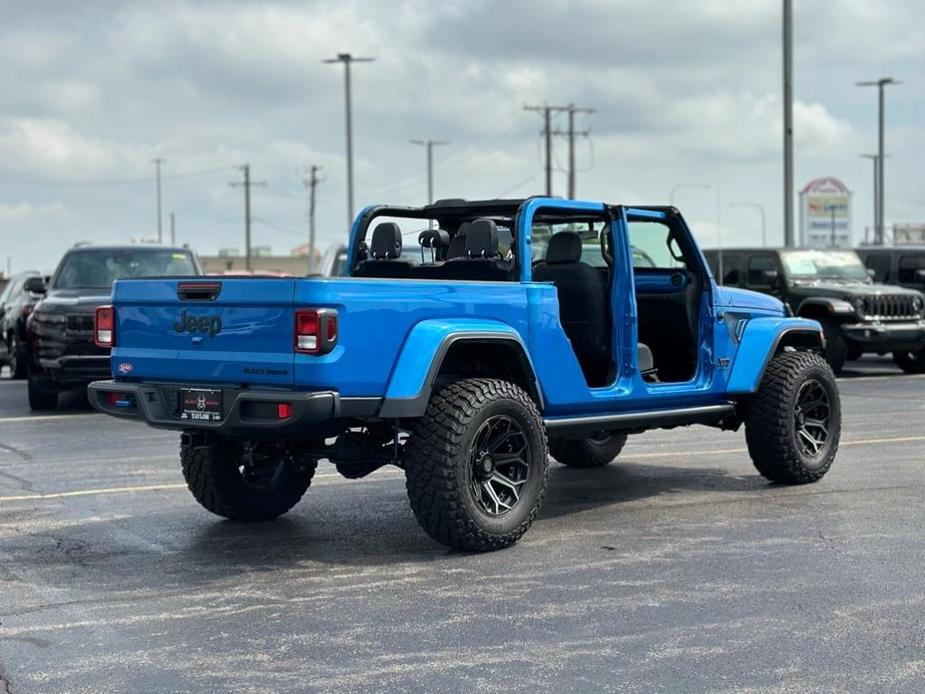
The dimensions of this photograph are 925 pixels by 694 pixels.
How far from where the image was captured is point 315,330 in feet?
21.9

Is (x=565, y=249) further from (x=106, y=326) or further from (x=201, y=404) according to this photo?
(x=106, y=326)

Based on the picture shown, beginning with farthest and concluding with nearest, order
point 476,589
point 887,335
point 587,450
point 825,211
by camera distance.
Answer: point 825,211, point 887,335, point 587,450, point 476,589

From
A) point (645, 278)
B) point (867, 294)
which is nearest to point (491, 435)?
point (645, 278)

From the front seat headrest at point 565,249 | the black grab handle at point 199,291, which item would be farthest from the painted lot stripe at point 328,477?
the black grab handle at point 199,291

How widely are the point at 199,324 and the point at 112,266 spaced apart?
9.45 m

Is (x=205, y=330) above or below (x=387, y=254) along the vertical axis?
below

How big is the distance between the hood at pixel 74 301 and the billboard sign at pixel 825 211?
79.2 meters

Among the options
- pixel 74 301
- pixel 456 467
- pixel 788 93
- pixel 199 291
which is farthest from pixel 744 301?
pixel 788 93

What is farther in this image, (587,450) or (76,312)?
(76,312)

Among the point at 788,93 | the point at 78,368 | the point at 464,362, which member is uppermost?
the point at 788,93

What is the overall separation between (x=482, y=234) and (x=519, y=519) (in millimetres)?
1645

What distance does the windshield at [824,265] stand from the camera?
2112 centimetres

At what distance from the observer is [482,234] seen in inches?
314

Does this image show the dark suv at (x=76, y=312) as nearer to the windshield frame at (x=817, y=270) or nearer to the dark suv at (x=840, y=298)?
the dark suv at (x=840, y=298)
